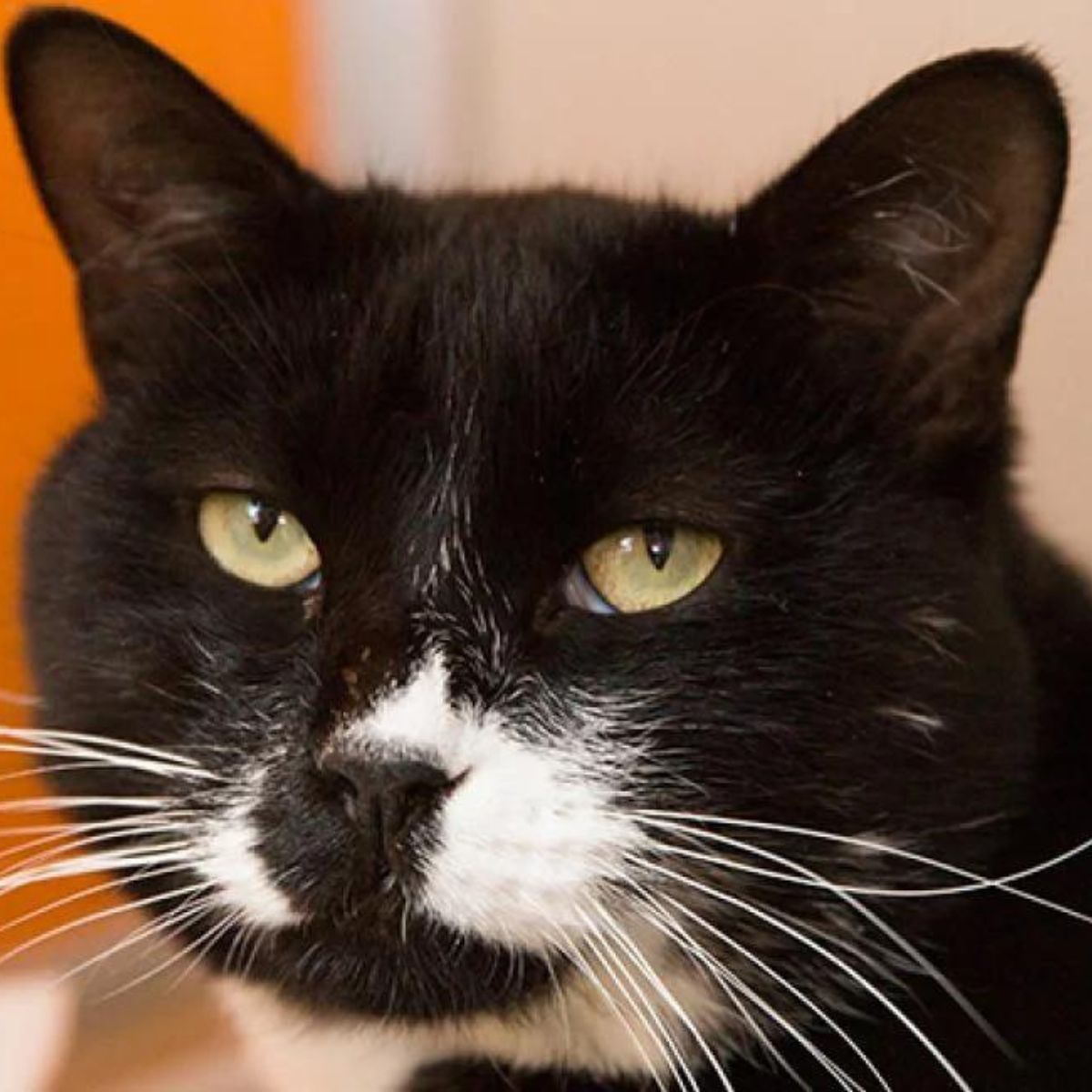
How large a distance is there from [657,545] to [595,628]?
0.05 metres

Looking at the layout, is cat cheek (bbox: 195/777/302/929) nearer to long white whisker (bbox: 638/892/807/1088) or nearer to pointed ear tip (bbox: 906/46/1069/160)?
long white whisker (bbox: 638/892/807/1088)

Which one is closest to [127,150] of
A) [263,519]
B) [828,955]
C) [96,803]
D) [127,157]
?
[127,157]

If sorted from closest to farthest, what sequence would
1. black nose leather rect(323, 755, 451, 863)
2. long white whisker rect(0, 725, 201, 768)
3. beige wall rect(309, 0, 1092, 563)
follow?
black nose leather rect(323, 755, 451, 863)
long white whisker rect(0, 725, 201, 768)
beige wall rect(309, 0, 1092, 563)

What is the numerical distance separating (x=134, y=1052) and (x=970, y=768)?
806mm

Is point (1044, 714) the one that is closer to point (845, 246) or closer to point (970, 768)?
point (970, 768)

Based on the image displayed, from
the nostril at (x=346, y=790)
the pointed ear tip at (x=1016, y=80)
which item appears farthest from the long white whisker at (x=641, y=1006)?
the pointed ear tip at (x=1016, y=80)

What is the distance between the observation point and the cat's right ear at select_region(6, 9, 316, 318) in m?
0.99

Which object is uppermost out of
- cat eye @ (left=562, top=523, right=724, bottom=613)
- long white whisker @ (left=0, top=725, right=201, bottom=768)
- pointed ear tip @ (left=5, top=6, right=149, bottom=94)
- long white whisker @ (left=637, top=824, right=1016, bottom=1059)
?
pointed ear tip @ (left=5, top=6, right=149, bottom=94)

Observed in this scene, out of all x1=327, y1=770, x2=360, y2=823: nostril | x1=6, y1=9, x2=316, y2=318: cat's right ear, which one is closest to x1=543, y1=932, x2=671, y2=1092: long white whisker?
x1=327, y1=770, x2=360, y2=823: nostril

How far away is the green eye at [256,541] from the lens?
37.0 inches

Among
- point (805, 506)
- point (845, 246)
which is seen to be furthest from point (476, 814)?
point (845, 246)

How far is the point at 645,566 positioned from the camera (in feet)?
2.98

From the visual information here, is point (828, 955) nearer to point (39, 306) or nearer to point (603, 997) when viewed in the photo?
point (603, 997)

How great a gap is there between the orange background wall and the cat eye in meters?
0.66
